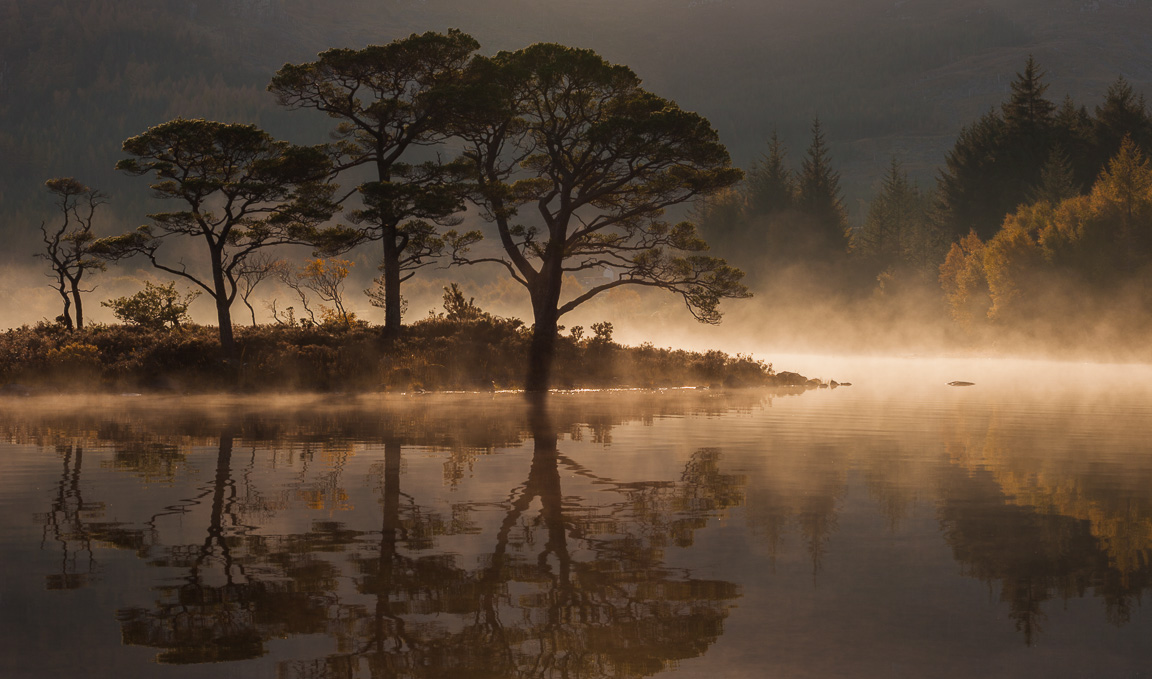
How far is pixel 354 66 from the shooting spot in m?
38.1

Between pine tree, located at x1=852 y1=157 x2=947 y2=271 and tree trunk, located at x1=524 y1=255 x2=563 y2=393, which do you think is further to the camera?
pine tree, located at x1=852 y1=157 x2=947 y2=271

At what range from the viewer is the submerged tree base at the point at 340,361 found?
3528 centimetres

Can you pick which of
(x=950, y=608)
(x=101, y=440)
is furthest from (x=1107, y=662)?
(x=101, y=440)

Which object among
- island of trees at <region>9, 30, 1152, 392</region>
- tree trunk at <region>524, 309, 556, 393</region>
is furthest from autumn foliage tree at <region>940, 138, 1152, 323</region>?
tree trunk at <region>524, 309, 556, 393</region>

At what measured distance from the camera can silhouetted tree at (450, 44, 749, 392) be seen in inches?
1490

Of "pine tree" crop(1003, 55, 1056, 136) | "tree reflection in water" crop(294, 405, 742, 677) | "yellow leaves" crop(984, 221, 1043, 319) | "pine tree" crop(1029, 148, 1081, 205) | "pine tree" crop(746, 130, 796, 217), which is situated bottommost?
"tree reflection in water" crop(294, 405, 742, 677)

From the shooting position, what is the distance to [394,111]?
1532 inches

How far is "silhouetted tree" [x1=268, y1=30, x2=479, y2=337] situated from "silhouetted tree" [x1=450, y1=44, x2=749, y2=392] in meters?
1.27

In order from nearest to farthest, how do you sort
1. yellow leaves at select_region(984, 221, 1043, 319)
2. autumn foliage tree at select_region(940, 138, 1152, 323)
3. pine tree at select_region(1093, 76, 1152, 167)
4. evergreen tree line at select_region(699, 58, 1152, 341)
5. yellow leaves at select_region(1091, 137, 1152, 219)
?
yellow leaves at select_region(1091, 137, 1152, 219), autumn foliage tree at select_region(940, 138, 1152, 323), evergreen tree line at select_region(699, 58, 1152, 341), yellow leaves at select_region(984, 221, 1043, 319), pine tree at select_region(1093, 76, 1152, 167)

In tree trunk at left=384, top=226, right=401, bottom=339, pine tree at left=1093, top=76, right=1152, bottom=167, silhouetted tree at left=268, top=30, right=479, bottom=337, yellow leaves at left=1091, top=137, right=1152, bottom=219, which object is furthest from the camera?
pine tree at left=1093, top=76, right=1152, bottom=167

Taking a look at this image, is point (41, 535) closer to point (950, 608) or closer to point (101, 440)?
point (950, 608)

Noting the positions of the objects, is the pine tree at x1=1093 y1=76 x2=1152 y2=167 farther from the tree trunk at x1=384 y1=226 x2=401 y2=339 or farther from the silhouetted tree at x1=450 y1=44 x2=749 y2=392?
the tree trunk at x1=384 y1=226 x2=401 y2=339

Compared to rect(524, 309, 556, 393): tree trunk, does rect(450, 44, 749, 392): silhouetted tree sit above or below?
above

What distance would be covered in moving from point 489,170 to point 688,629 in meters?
36.1
